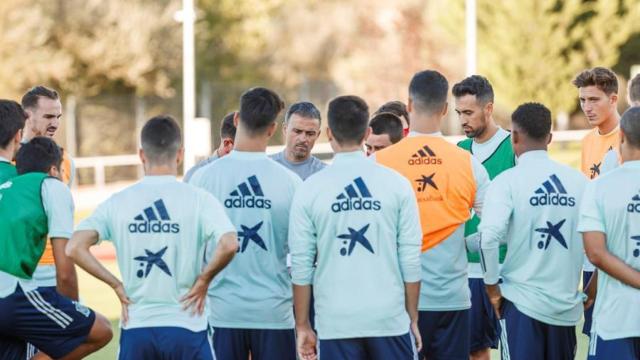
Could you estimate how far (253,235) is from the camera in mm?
6992

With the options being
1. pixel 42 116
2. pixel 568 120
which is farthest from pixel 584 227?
pixel 568 120

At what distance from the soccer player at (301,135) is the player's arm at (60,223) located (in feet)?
6.28

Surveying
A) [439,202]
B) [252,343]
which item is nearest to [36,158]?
[252,343]

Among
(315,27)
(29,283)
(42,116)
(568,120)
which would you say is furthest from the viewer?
(315,27)

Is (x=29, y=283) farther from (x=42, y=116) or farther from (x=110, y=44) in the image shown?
(x=110, y=44)

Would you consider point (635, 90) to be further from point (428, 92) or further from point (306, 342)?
point (306, 342)

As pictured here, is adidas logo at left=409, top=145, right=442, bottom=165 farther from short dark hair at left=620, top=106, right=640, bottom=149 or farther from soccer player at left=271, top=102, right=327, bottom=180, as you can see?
soccer player at left=271, top=102, right=327, bottom=180

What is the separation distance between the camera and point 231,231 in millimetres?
6391

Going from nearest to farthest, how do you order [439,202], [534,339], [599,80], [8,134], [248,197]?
[248,197], [534,339], [439,202], [8,134], [599,80]

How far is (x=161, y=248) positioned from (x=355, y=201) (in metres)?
1.10

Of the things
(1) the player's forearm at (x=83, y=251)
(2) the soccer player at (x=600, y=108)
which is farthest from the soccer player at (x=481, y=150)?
(1) the player's forearm at (x=83, y=251)

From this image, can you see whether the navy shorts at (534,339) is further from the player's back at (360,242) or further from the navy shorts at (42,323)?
the navy shorts at (42,323)

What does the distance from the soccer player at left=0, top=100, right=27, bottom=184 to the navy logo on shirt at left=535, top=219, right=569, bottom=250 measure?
3452 mm

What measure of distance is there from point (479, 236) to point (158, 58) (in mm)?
34065
